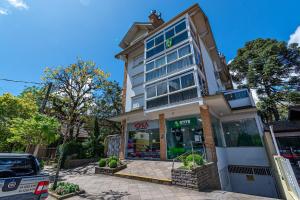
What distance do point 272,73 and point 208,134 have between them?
19938 millimetres

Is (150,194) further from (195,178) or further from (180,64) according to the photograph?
(180,64)

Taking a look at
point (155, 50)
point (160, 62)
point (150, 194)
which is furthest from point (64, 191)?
point (155, 50)

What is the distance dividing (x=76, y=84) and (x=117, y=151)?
9.57m

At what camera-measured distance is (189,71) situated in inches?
477

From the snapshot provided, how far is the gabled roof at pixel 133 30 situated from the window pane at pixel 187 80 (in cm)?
1013

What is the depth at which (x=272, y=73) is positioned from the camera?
22875mm

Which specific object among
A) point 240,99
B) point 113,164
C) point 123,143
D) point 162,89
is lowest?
point 113,164

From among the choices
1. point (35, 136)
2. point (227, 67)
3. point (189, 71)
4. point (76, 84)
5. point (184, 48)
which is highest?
point (227, 67)

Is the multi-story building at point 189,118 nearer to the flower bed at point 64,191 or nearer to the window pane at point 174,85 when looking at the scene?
the window pane at point 174,85

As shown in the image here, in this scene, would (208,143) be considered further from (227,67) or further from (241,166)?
(227,67)

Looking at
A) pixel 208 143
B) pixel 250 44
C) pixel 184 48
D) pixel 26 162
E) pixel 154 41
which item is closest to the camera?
pixel 26 162

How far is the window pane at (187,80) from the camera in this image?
11781mm

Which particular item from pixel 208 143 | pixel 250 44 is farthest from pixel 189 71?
pixel 250 44

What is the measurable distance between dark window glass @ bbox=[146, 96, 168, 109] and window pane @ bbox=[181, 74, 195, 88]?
1.87 metres
